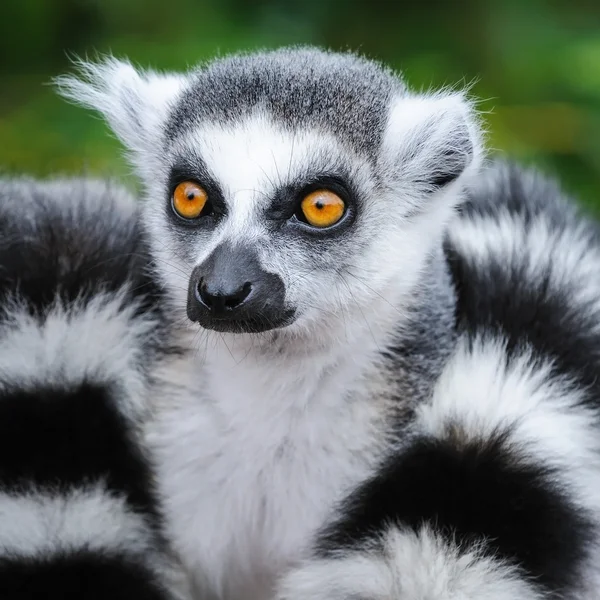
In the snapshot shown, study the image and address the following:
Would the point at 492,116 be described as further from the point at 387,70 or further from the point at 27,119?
the point at 27,119

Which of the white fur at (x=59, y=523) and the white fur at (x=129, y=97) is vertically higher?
the white fur at (x=129, y=97)

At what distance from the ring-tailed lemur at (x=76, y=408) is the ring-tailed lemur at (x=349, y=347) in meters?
0.06

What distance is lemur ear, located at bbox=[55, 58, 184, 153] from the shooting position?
67.9 inches

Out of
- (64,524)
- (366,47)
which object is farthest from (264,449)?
(366,47)

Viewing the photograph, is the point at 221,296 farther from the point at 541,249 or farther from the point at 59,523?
the point at 541,249

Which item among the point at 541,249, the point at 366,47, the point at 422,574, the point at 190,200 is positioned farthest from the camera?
the point at 366,47

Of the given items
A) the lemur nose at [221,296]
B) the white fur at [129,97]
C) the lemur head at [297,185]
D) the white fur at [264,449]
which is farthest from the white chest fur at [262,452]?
the white fur at [129,97]

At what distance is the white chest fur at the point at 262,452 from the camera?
1562 mm

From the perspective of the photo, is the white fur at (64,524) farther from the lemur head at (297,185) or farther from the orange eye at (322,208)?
the orange eye at (322,208)

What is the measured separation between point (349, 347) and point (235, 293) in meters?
0.28

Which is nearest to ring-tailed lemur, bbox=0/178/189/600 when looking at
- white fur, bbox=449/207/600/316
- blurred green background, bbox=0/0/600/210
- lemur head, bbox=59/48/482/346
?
lemur head, bbox=59/48/482/346

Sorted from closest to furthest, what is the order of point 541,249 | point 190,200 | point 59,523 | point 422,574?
point 422,574, point 59,523, point 190,200, point 541,249

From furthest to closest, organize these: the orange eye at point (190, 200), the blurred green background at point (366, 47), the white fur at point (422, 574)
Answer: the blurred green background at point (366, 47)
the orange eye at point (190, 200)
the white fur at point (422, 574)

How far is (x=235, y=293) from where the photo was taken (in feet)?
4.49
